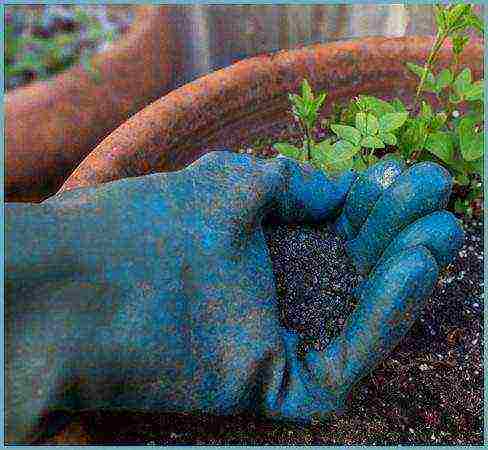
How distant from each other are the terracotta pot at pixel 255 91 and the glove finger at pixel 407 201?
0.48 meters

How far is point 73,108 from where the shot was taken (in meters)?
1.30

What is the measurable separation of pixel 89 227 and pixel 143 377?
15 cm

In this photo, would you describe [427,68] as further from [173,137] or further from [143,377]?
[143,377]

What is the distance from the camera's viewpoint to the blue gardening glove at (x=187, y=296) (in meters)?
0.62

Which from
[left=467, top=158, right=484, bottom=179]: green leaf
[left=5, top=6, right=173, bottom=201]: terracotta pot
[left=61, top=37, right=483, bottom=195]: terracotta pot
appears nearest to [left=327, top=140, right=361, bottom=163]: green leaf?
[left=467, top=158, right=484, bottom=179]: green leaf

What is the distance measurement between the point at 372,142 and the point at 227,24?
1208mm

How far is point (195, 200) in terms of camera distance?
0.70m

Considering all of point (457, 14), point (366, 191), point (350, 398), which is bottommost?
point (350, 398)

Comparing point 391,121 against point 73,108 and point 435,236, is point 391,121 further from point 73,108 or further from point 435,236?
point 73,108

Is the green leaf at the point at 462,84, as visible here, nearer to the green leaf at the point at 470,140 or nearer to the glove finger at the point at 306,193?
the green leaf at the point at 470,140

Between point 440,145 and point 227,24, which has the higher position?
point 440,145

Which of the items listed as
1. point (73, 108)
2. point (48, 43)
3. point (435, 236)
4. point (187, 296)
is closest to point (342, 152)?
point (435, 236)

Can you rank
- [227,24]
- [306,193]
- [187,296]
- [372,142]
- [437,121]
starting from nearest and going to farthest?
[187,296]
[306,193]
[372,142]
[437,121]
[227,24]

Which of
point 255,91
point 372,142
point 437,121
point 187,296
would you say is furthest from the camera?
point 255,91
